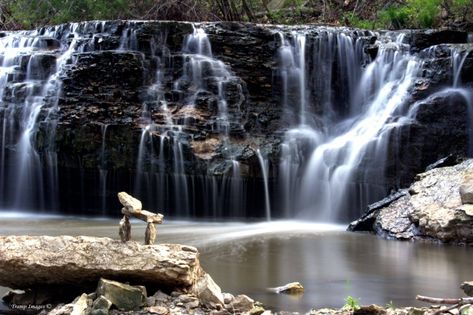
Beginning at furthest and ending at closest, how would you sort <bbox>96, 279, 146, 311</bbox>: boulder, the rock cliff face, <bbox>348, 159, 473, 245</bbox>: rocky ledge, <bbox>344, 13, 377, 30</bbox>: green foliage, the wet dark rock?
<bbox>344, 13, 377, 30</bbox>: green foliage → the rock cliff face → the wet dark rock → <bbox>348, 159, 473, 245</bbox>: rocky ledge → <bbox>96, 279, 146, 311</bbox>: boulder

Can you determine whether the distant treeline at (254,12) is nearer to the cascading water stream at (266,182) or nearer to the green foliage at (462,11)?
the green foliage at (462,11)

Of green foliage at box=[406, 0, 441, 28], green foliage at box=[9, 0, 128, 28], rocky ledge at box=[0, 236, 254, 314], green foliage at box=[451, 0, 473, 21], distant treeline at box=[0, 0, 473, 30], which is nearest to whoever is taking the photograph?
rocky ledge at box=[0, 236, 254, 314]

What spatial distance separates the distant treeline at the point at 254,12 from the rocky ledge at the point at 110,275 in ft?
50.0

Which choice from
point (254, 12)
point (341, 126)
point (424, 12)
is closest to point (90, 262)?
point (341, 126)

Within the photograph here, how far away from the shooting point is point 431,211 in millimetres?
10195

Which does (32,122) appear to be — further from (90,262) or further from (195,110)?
(90,262)

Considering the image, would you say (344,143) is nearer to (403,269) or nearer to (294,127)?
(294,127)

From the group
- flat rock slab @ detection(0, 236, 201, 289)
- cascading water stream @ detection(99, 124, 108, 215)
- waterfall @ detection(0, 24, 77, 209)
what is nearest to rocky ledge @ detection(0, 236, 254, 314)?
flat rock slab @ detection(0, 236, 201, 289)

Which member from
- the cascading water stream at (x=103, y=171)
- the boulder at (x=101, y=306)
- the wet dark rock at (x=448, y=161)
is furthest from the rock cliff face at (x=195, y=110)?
the boulder at (x=101, y=306)

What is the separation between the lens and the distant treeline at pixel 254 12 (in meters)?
19.0

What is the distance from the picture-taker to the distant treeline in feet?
62.3

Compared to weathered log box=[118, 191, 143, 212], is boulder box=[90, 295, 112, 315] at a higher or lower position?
lower

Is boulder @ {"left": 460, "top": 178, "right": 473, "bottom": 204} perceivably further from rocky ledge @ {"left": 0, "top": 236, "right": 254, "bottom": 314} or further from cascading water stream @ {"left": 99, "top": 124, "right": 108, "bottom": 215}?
cascading water stream @ {"left": 99, "top": 124, "right": 108, "bottom": 215}

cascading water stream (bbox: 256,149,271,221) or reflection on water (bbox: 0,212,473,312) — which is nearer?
reflection on water (bbox: 0,212,473,312)
